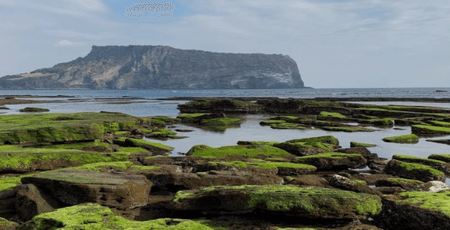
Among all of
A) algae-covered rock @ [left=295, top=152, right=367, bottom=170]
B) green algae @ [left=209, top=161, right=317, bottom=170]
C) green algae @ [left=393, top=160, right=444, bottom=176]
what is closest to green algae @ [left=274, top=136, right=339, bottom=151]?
algae-covered rock @ [left=295, top=152, right=367, bottom=170]

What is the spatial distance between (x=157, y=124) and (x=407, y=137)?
112 feet

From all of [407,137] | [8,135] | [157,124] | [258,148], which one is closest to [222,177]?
[258,148]

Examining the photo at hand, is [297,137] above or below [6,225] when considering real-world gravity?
below

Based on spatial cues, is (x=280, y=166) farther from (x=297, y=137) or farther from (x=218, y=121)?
(x=218, y=121)

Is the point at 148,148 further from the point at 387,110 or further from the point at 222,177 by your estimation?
the point at 387,110

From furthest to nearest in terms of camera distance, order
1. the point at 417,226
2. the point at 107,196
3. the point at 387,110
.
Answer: the point at 387,110
the point at 107,196
the point at 417,226

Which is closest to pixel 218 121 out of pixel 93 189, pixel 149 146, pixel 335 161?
pixel 149 146

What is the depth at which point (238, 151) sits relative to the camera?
27891mm

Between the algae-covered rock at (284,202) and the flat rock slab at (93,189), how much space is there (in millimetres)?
1972

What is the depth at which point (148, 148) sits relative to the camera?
30.6 meters

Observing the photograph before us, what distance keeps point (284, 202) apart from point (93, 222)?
6.72m

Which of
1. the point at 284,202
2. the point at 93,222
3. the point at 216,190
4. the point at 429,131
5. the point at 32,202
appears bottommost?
the point at 429,131

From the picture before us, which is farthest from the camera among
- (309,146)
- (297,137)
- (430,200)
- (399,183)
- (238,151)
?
(297,137)

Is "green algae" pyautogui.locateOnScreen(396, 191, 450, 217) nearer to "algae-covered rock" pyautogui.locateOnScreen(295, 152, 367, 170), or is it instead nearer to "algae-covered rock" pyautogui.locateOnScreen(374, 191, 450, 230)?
"algae-covered rock" pyautogui.locateOnScreen(374, 191, 450, 230)
